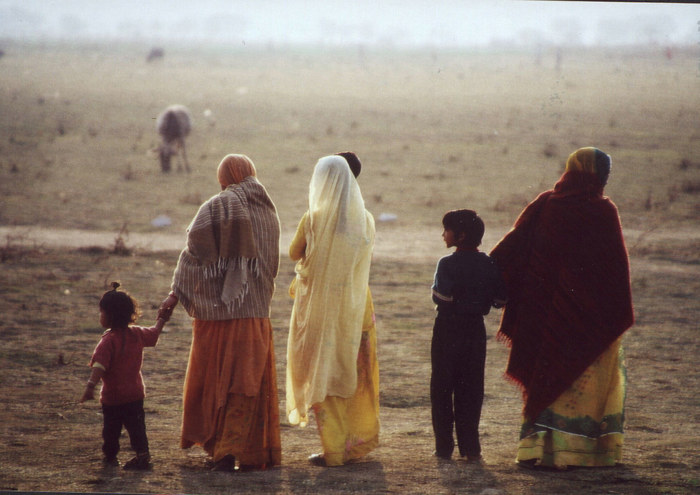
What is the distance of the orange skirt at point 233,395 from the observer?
455 cm

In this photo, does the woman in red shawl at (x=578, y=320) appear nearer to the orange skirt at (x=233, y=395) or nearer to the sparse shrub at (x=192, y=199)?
the orange skirt at (x=233, y=395)

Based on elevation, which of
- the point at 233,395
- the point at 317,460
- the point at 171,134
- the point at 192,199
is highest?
the point at 171,134

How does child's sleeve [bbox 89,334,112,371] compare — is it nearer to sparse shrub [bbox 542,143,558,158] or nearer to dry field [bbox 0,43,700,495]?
dry field [bbox 0,43,700,495]

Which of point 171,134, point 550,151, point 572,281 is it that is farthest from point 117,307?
point 550,151

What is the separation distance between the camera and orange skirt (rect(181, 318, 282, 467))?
4.55m

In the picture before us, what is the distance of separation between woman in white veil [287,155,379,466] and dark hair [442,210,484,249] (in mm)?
473

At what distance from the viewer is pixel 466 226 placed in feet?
15.3

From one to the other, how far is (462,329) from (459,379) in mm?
289

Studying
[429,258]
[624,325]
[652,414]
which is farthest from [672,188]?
[624,325]

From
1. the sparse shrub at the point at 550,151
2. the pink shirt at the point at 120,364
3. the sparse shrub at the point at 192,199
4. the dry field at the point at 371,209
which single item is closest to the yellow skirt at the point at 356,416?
the dry field at the point at 371,209

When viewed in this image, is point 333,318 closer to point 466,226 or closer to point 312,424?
point 466,226

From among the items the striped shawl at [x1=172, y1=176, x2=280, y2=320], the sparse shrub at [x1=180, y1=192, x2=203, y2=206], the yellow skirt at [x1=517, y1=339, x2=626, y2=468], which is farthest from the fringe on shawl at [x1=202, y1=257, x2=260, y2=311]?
the sparse shrub at [x1=180, y1=192, x2=203, y2=206]

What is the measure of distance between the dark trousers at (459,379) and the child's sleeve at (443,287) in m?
0.11

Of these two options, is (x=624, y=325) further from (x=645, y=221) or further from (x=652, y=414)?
(x=645, y=221)
